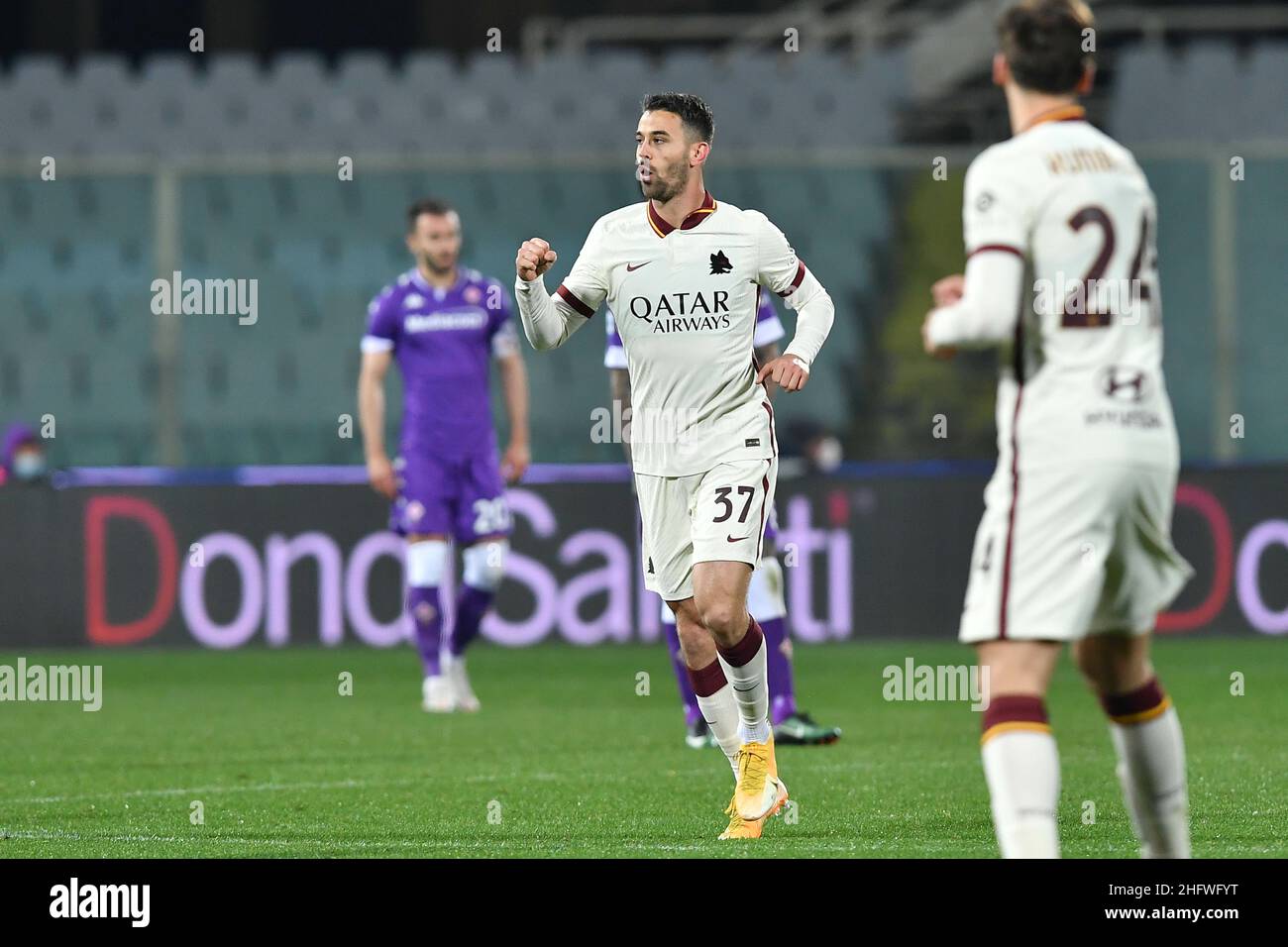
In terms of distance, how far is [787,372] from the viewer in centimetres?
628

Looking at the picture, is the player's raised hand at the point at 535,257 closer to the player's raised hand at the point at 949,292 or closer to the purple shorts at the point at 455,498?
the player's raised hand at the point at 949,292

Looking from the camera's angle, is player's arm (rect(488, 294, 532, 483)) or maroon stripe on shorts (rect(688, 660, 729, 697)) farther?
player's arm (rect(488, 294, 532, 483))

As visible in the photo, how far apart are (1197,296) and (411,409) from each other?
6.60m

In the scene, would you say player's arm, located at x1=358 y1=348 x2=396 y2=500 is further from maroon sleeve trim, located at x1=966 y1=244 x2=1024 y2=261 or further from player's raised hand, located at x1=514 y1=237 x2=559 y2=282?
maroon sleeve trim, located at x1=966 y1=244 x2=1024 y2=261

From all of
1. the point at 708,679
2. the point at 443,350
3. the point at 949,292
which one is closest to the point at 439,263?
the point at 443,350

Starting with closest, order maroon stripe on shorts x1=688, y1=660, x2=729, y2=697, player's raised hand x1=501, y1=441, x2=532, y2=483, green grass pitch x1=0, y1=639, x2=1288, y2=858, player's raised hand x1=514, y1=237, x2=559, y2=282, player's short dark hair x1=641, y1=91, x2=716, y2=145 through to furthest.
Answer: player's raised hand x1=514, y1=237, x2=559, y2=282
green grass pitch x1=0, y1=639, x2=1288, y2=858
player's short dark hair x1=641, y1=91, x2=716, y2=145
maroon stripe on shorts x1=688, y1=660, x2=729, y2=697
player's raised hand x1=501, y1=441, x2=532, y2=483

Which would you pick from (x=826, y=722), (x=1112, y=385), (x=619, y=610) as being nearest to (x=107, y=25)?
(x=619, y=610)

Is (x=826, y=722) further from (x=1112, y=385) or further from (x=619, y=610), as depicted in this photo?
(x=1112, y=385)

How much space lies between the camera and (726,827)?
6461 millimetres

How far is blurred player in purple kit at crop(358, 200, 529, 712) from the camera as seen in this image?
11039 mm

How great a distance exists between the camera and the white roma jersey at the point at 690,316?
659 cm

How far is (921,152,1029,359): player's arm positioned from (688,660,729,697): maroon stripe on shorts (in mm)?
2565

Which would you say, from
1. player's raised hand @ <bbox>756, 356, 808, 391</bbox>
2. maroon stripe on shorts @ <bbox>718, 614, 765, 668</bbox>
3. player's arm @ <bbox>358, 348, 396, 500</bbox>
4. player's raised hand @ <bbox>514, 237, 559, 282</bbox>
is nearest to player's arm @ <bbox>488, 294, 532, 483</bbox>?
player's arm @ <bbox>358, 348, 396, 500</bbox>

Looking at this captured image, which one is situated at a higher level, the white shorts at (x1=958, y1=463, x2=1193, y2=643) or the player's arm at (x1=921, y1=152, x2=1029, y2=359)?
the player's arm at (x1=921, y1=152, x2=1029, y2=359)
